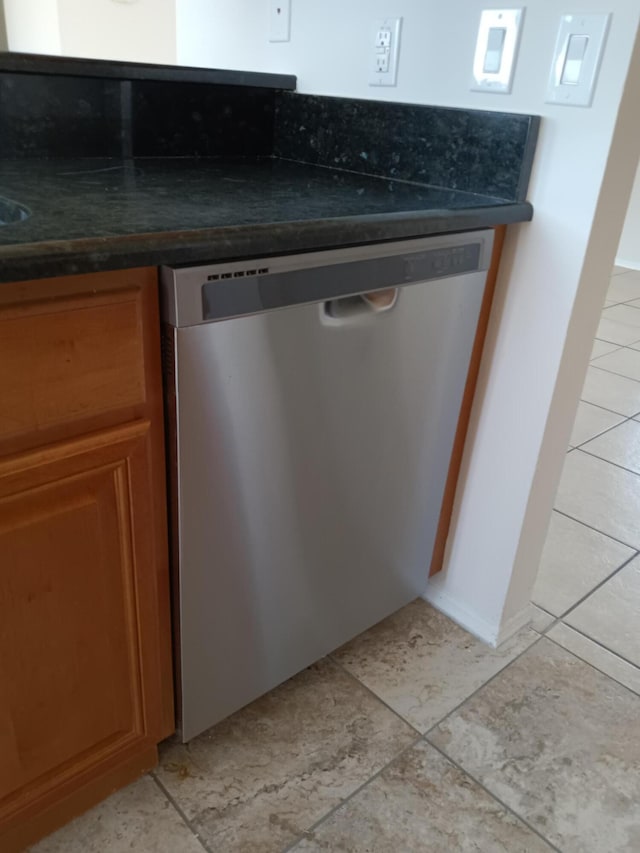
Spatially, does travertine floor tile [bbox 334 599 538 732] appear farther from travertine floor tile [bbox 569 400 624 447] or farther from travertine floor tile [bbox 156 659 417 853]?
travertine floor tile [bbox 569 400 624 447]

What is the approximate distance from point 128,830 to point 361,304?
908mm

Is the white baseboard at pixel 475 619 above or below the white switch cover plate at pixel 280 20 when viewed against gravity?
below

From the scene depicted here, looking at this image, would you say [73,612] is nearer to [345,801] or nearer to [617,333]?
[345,801]

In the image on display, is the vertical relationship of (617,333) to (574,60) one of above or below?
below

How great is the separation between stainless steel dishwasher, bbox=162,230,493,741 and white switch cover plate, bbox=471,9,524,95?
27 centimetres

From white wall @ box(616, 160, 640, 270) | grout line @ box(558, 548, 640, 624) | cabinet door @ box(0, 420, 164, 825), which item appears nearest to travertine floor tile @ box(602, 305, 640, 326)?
white wall @ box(616, 160, 640, 270)

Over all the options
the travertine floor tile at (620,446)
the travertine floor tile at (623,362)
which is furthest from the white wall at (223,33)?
the travertine floor tile at (623,362)

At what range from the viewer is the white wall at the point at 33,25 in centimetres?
277

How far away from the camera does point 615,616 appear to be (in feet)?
5.36

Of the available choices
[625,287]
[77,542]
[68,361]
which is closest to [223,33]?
[68,361]

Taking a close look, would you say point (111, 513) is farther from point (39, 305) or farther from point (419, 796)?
point (419, 796)

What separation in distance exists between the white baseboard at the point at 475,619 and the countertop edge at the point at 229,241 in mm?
850

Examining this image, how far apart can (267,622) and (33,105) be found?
3.37 feet

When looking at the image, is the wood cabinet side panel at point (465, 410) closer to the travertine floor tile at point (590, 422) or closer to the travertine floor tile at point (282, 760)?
the travertine floor tile at point (282, 760)
